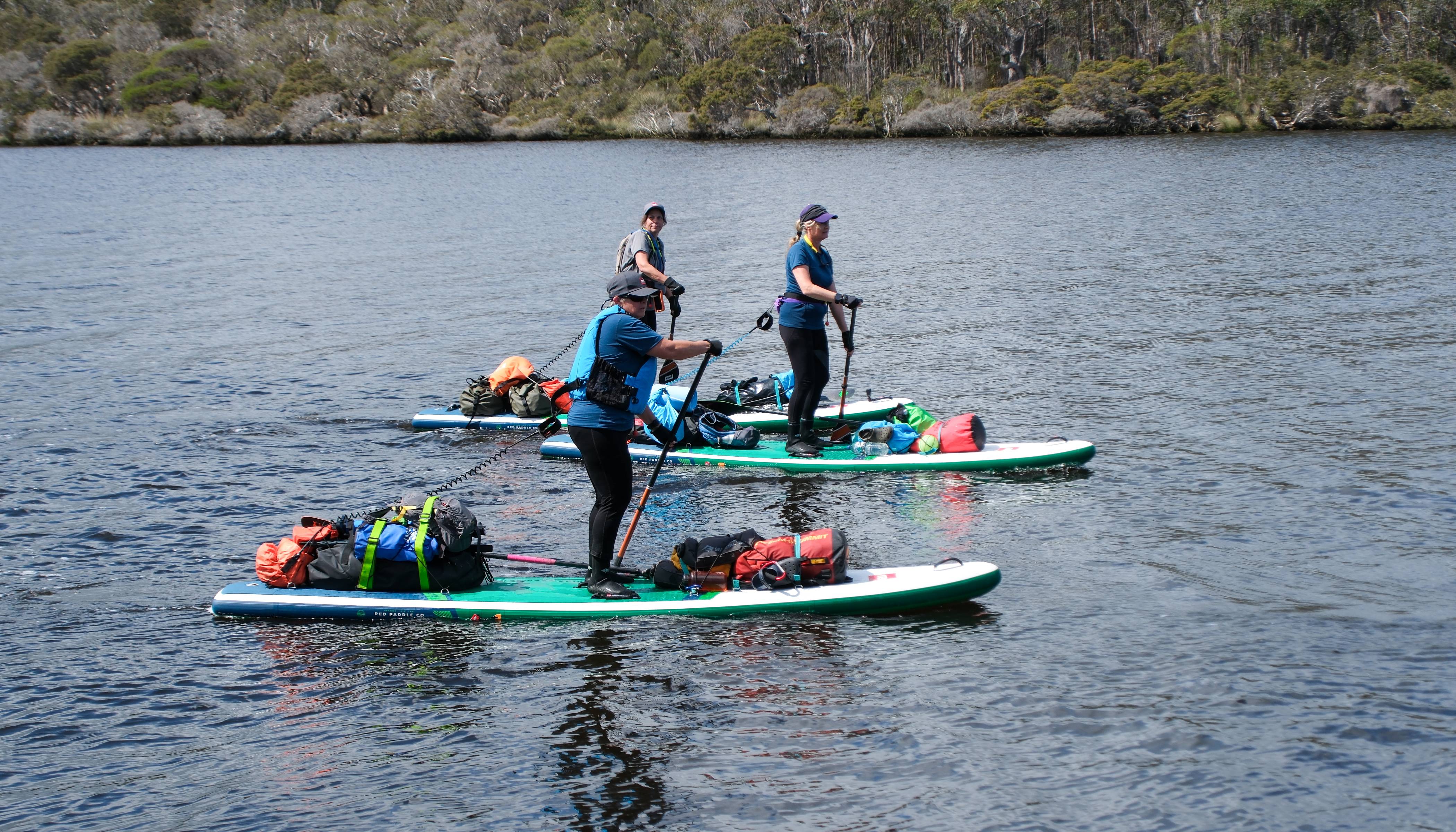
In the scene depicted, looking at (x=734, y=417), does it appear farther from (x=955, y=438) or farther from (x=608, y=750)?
(x=608, y=750)

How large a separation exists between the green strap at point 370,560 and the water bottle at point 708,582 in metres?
2.53

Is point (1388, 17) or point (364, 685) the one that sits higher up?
point (1388, 17)

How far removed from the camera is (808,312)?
41.3ft

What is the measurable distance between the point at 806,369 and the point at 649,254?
2491 mm

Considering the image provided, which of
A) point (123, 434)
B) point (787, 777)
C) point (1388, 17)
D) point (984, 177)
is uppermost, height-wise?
point (1388, 17)

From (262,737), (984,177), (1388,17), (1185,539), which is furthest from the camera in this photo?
(1388,17)

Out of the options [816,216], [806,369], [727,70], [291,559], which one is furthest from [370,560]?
[727,70]

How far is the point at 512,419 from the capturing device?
15.6 m

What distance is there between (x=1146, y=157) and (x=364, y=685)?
52565 mm

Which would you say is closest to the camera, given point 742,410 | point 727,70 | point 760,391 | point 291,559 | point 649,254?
point 291,559

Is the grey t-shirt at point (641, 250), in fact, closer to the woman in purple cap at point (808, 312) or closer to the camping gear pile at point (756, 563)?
the woman in purple cap at point (808, 312)

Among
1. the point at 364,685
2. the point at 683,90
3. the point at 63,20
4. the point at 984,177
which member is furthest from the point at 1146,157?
the point at 63,20

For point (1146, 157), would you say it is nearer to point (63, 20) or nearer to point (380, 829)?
point (380, 829)

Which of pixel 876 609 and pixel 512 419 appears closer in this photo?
pixel 876 609
